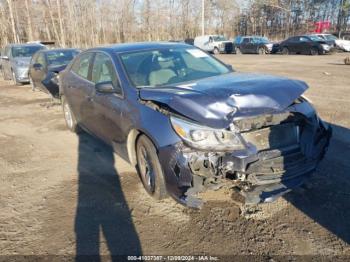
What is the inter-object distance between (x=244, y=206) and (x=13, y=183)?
3.01m

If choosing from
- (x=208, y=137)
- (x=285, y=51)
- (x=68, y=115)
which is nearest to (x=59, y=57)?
(x=68, y=115)

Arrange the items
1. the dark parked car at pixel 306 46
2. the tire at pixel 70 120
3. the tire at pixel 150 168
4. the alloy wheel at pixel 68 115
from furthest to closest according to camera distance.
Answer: the dark parked car at pixel 306 46
the alloy wheel at pixel 68 115
the tire at pixel 70 120
the tire at pixel 150 168

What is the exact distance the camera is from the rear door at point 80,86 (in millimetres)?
4863

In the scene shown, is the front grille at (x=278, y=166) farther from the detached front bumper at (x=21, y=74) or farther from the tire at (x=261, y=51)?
the tire at (x=261, y=51)

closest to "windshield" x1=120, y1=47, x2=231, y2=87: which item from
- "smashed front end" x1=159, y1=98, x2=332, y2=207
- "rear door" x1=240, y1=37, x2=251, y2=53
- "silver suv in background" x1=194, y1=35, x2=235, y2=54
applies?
"smashed front end" x1=159, y1=98, x2=332, y2=207

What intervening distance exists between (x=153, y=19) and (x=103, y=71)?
47.7 meters

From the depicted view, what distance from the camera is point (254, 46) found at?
29.8 m

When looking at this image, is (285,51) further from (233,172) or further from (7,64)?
(233,172)

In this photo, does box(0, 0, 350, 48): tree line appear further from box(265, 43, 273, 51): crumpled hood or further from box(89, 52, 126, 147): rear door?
box(89, 52, 126, 147): rear door

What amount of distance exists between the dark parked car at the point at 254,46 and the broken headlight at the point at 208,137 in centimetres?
2764

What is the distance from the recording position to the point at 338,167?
13.7 ft

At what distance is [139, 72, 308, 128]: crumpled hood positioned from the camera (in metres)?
2.99

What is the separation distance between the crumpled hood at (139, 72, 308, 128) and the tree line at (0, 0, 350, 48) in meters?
37.5

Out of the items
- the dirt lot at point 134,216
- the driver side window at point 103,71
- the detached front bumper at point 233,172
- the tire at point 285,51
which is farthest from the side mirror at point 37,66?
the tire at point 285,51
